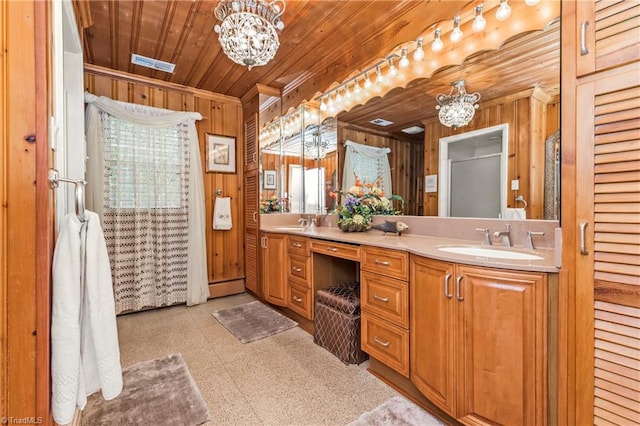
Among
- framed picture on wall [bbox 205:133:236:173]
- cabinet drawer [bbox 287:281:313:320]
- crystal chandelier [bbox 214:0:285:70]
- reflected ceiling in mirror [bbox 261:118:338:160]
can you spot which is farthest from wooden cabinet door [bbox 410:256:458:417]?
framed picture on wall [bbox 205:133:236:173]

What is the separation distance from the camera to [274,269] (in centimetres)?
291

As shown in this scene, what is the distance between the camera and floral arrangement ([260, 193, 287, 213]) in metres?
3.35

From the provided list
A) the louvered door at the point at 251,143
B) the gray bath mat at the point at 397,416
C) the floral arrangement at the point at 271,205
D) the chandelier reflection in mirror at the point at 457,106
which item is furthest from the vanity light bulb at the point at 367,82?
the gray bath mat at the point at 397,416

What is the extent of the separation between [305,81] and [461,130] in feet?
5.87

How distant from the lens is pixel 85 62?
2.67 metres

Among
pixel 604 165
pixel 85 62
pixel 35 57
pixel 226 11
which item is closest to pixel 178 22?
pixel 226 11

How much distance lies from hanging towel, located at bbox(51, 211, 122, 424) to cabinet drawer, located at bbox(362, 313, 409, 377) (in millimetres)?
1349

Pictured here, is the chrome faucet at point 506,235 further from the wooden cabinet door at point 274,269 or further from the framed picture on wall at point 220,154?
the framed picture on wall at point 220,154

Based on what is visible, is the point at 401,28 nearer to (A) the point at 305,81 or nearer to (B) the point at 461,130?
(B) the point at 461,130

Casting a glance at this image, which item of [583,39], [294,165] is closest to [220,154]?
[294,165]

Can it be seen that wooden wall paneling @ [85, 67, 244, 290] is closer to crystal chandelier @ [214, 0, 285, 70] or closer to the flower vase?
the flower vase

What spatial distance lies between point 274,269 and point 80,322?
6.48 feet

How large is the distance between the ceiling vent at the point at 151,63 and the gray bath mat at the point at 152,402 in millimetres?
2636

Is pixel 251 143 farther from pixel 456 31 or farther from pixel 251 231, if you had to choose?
pixel 456 31
